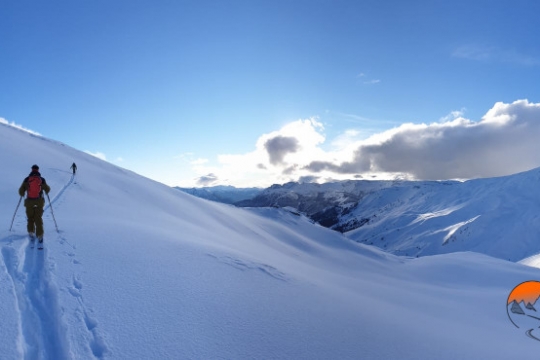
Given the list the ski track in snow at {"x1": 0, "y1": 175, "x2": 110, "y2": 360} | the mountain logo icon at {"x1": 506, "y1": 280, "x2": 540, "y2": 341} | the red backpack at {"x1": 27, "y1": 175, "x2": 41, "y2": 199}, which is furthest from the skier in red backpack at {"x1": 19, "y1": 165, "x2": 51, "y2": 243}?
the mountain logo icon at {"x1": 506, "y1": 280, "x2": 540, "y2": 341}

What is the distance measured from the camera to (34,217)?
10258 millimetres

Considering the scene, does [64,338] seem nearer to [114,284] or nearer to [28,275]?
[114,284]

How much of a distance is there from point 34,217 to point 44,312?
5.14 meters

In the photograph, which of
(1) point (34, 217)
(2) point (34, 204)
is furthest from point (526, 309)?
(2) point (34, 204)

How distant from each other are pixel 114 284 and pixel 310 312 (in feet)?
16.4

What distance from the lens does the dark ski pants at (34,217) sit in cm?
1008

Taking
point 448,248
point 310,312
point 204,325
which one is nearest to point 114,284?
point 204,325

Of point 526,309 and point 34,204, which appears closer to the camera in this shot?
point 34,204

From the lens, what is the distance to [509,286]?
27.7 m

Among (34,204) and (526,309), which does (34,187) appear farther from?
(526,309)

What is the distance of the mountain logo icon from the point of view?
549 inches

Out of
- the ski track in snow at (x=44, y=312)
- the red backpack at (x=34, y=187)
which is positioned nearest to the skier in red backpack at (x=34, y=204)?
the red backpack at (x=34, y=187)

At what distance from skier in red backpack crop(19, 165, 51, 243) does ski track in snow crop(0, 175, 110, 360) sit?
1.25 m

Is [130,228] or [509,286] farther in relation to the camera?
[509,286]
